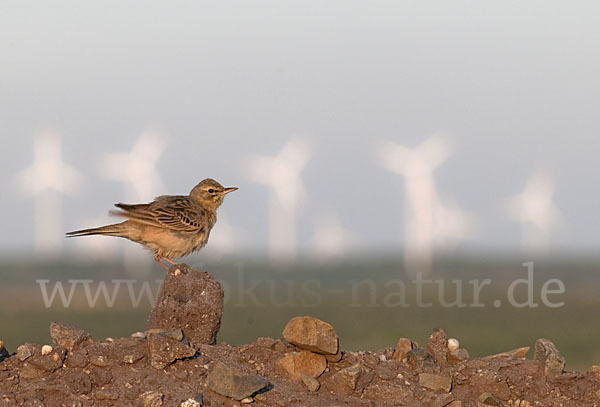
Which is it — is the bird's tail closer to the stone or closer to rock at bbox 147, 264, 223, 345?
rock at bbox 147, 264, 223, 345

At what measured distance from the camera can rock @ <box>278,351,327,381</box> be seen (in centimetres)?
1321

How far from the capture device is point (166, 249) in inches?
685

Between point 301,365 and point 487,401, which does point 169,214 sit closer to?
point 301,365

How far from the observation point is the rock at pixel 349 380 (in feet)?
42.7

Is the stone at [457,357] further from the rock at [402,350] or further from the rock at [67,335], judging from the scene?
the rock at [67,335]

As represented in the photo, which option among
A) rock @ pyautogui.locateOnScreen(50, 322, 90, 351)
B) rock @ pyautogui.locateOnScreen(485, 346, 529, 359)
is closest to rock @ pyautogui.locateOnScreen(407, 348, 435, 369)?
rock @ pyautogui.locateOnScreen(485, 346, 529, 359)

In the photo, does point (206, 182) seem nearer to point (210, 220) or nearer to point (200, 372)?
point (210, 220)

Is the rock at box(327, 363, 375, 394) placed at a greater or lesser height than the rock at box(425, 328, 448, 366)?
lesser

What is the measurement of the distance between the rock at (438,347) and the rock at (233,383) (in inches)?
124

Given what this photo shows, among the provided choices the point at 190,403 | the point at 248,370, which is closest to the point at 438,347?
the point at 248,370

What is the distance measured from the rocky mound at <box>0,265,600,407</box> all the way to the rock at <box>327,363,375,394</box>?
1 centimetres

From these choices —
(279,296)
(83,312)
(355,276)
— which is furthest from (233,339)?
(355,276)

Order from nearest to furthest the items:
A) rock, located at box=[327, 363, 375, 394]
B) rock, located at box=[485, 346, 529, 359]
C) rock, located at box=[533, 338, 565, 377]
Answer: rock, located at box=[327, 363, 375, 394] → rock, located at box=[533, 338, 565, 377] → rock, located at box=[485, 346, 529, 359]

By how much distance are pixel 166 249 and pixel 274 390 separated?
554cm
